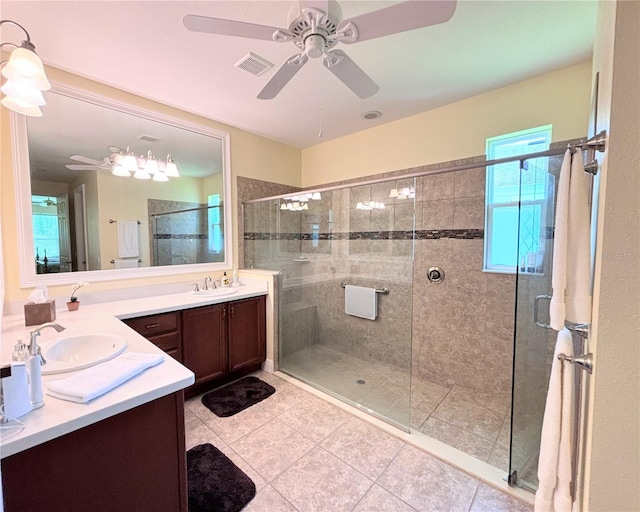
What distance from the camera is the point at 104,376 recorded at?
102 cm

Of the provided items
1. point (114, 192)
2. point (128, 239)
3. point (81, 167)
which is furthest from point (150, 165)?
point (128, 239)

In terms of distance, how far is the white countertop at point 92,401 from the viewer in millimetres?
784

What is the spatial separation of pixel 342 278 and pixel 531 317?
1816mm

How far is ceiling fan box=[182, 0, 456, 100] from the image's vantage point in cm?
110

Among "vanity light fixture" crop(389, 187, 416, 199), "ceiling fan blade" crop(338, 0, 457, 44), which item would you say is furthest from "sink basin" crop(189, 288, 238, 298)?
"ceiling fan blade" crop(338, 0, 457, 44)

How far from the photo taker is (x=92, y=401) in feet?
3.00

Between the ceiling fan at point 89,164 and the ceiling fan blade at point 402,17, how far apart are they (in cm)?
213

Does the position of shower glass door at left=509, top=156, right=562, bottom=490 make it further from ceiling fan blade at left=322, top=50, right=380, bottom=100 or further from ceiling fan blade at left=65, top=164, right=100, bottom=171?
ceiling fan blade at left=65, top=164, right=100, bottom=171

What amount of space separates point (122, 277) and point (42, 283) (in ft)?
1.61

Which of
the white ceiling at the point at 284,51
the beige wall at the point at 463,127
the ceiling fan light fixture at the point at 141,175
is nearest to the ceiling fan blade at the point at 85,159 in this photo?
the ceiling fan light fixture at the point at 141,175

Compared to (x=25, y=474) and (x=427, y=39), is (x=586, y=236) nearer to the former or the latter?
(x=427, y=39)

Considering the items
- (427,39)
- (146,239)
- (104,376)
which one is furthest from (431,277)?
(146,239)

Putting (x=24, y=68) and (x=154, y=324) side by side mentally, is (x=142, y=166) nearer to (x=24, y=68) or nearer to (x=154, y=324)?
(x=24, y=68)

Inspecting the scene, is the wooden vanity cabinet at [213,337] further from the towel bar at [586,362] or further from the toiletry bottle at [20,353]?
the towel bar at [586,362]
